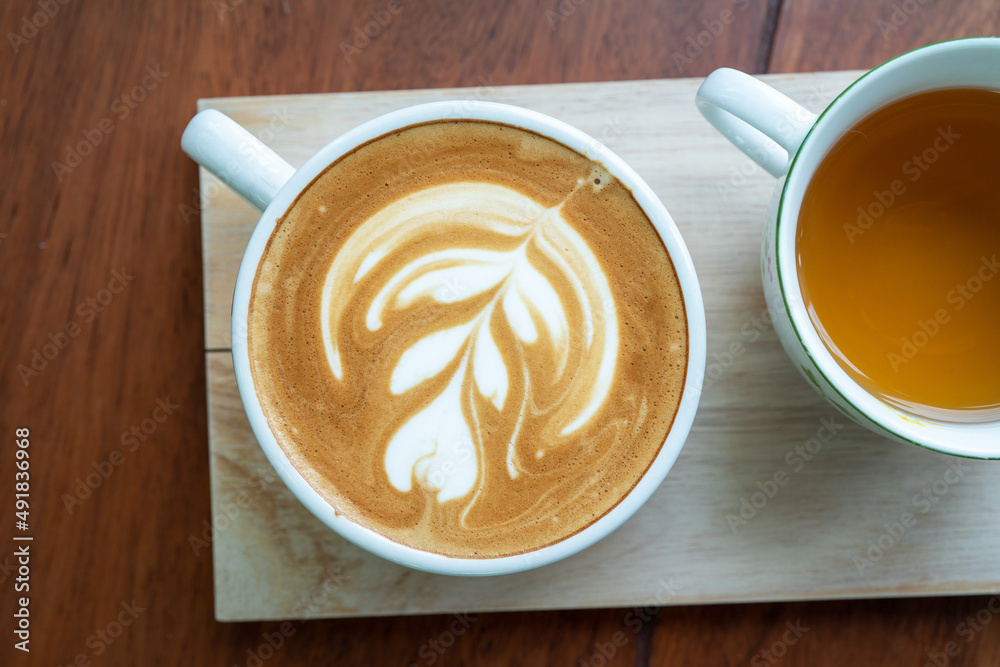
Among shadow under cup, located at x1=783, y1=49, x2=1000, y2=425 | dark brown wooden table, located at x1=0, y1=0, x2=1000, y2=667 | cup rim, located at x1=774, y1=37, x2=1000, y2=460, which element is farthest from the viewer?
dark brown wooden table, located at x1=0, y1=0, x2=1000, y2=667

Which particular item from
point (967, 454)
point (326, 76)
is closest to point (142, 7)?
point (326, 76)

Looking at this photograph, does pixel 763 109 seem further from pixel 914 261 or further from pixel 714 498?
pixel 714 498

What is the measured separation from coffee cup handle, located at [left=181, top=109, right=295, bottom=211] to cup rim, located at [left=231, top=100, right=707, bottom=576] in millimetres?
32

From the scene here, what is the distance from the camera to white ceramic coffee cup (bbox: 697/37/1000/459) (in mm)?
726

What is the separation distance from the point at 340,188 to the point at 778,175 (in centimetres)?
51

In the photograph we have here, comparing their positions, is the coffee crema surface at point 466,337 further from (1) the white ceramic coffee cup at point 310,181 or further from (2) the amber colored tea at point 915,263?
(2) the amber colored tea at point 915,263

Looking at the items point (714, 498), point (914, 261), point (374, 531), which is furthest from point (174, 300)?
point (914, 261)

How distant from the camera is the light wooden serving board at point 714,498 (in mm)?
923

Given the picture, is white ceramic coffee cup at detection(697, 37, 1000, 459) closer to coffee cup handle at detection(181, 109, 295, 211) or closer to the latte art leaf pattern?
the latte art leaf pattern

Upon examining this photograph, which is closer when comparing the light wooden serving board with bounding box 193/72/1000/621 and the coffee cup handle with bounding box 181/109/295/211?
the coffee cup handle with bounding box 181/109/295/211

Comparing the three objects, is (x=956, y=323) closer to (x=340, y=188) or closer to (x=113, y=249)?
(x=340, y=188)

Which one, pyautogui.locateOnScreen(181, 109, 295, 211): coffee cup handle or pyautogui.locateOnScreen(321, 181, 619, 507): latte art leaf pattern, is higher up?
pyautogui.locateOnScreen(181, 109, 295, 211): coffee cup handle

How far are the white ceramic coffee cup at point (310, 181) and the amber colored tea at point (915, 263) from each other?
7.1 inches

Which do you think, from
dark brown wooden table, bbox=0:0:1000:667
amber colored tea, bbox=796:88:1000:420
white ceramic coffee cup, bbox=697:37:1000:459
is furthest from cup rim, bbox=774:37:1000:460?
dark brown wooden table, bbox=0:0:1000:667
